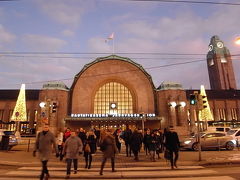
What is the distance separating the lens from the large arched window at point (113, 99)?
47.9m

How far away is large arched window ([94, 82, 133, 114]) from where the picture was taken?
4786 centimetres

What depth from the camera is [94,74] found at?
4859cm

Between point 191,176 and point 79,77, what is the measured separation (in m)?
42.5

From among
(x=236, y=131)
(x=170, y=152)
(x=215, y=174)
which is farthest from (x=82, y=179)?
(x=236, y=131)

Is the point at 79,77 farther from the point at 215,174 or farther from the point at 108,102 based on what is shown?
the point at 215,174

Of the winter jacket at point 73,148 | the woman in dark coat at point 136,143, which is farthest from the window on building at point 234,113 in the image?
the winter jacket at point 73,148

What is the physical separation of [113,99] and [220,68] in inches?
2272

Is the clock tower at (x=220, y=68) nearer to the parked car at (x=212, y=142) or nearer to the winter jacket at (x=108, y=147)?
the parked car at (x=212, y=142)

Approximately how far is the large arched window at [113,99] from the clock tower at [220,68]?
4684cm

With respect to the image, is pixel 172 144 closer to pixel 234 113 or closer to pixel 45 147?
pixel 45 147

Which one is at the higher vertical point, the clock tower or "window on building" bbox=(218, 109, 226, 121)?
the clock tower

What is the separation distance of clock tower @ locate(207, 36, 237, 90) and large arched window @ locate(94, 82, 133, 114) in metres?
46.8

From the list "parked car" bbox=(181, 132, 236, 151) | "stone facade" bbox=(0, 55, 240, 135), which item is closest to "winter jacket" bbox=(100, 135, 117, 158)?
"parked car" bbox=(181, 132, 236, 151)

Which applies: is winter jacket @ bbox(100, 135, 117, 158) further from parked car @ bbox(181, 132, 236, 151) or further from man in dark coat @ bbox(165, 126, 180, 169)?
parked car @ bbox(181, 132, 236, 151)
